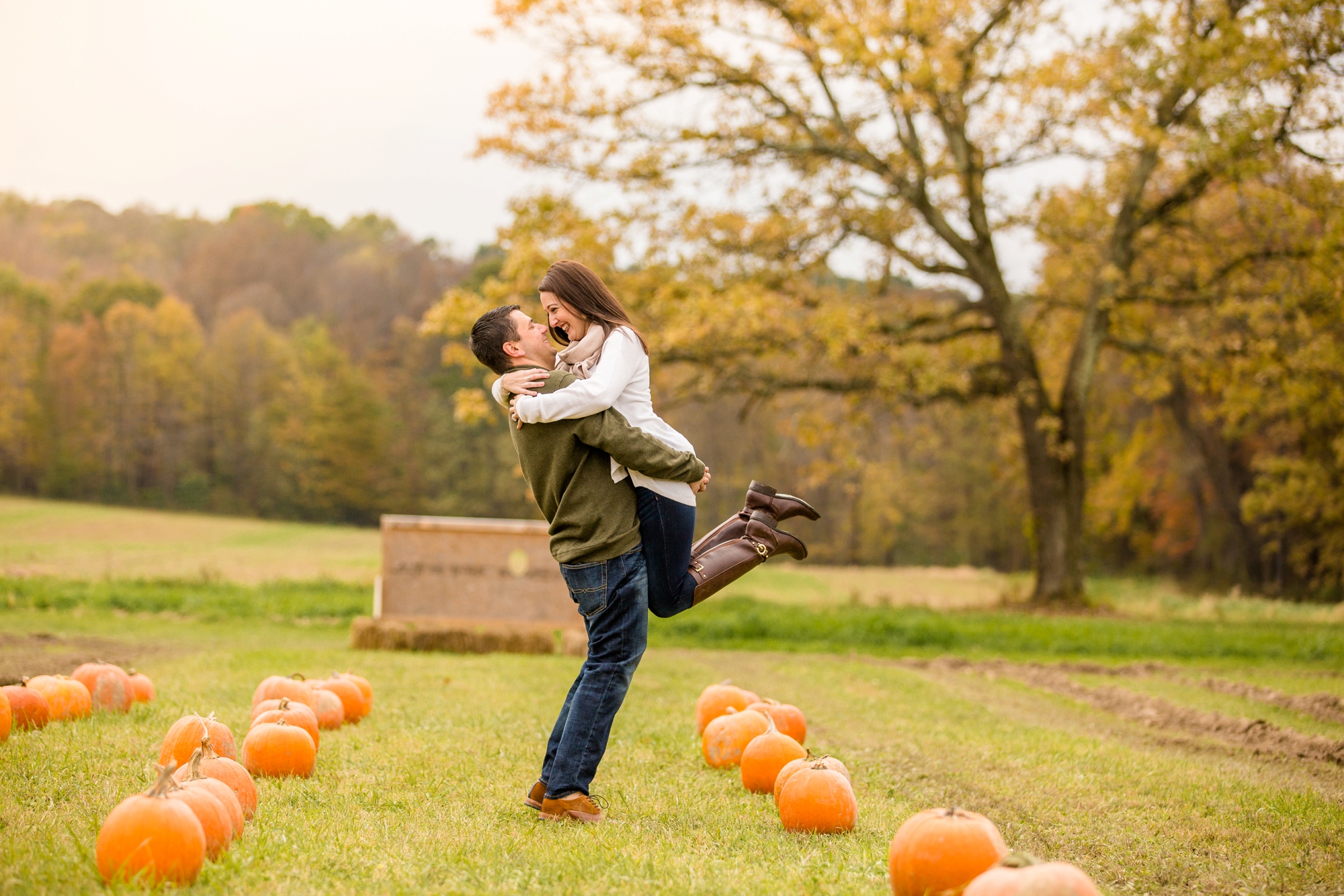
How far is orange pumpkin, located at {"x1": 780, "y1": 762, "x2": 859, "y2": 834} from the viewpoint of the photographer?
356cm

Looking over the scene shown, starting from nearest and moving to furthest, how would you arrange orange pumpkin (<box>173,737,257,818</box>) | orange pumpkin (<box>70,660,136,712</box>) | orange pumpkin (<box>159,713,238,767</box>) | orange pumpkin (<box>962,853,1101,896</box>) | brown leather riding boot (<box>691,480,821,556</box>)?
orange pumpkin (<box>962,853,1101,896</box>), orange pumpkin (<box>173,737,257,818</box>), orange pumpkin (<box>159,713,238,767</box>), brown leather riding boot (<box>691,480,821,556</box>), orange pumpkin (<box>70,660,136,712</box>)

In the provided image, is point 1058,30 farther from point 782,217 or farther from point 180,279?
point 180,279

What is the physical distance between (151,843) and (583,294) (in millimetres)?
2235

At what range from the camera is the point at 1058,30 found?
1502 cm

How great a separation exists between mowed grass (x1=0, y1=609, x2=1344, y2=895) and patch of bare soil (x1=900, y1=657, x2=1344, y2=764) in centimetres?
25

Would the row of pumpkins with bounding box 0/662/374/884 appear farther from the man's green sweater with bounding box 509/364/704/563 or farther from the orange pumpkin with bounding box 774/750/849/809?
the orange pumpkin with bounding box 774/750/849/809

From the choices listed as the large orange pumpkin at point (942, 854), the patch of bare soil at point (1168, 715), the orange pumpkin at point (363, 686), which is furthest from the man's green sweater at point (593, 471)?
the patch of bare soil at point (1168, 715)

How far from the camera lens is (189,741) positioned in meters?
4.04

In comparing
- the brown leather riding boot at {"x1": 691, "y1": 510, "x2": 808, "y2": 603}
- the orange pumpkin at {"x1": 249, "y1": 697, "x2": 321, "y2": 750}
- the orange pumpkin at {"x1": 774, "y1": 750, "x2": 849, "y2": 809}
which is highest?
the brown leather riding boot at {"x1": 691, "y1": 510, "x2": 808, "y2": 603}

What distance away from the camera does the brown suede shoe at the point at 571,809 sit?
11.7 feet

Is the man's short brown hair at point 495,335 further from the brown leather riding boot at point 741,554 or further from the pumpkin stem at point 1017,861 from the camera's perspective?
the pumpkin stem at point 1017,861

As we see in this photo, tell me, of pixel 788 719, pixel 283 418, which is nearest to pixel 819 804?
pixel 788 719

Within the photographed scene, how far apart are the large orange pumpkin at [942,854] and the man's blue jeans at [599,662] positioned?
1189 mm

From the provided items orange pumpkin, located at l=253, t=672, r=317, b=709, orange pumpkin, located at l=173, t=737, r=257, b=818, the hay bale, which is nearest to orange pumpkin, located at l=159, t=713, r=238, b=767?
orange pumpkin, located at l=173, t=737, r=257, b=818
